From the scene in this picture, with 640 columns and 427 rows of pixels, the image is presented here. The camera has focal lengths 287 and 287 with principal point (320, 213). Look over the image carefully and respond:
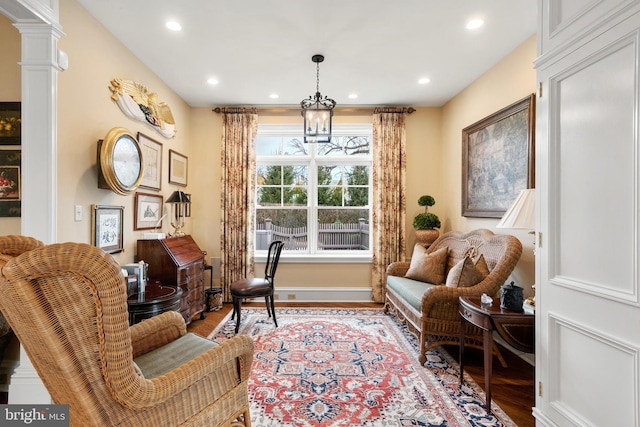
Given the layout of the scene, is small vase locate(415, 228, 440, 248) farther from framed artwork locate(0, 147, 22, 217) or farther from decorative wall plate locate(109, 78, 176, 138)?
framed artwork locate(0, 147, 22, 217)

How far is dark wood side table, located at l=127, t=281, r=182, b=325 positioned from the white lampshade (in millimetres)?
2710

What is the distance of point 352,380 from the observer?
2.29m

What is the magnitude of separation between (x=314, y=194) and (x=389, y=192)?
3.80ft

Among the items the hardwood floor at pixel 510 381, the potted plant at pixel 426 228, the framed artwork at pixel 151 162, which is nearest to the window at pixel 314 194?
the potted plant at pixel 426 228

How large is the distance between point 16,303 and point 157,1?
92.6 inches

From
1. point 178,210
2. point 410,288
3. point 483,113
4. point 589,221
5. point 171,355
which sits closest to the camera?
point 589,221

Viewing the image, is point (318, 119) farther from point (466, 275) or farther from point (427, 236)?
point (427, 236)

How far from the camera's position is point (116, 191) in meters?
2.51

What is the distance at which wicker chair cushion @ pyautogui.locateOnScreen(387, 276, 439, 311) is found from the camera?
2.76 metres

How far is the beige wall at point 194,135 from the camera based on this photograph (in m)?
2.14

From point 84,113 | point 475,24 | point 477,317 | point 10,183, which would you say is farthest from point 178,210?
point 475,24

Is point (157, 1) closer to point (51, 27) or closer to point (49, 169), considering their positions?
point (51, 27)

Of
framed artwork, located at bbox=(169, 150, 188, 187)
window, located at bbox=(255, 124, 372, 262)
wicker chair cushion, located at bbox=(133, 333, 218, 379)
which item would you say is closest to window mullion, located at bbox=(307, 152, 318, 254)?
window, located at bbox=(255, 124, 372, 262)

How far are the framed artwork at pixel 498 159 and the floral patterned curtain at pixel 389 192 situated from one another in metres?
0.86
